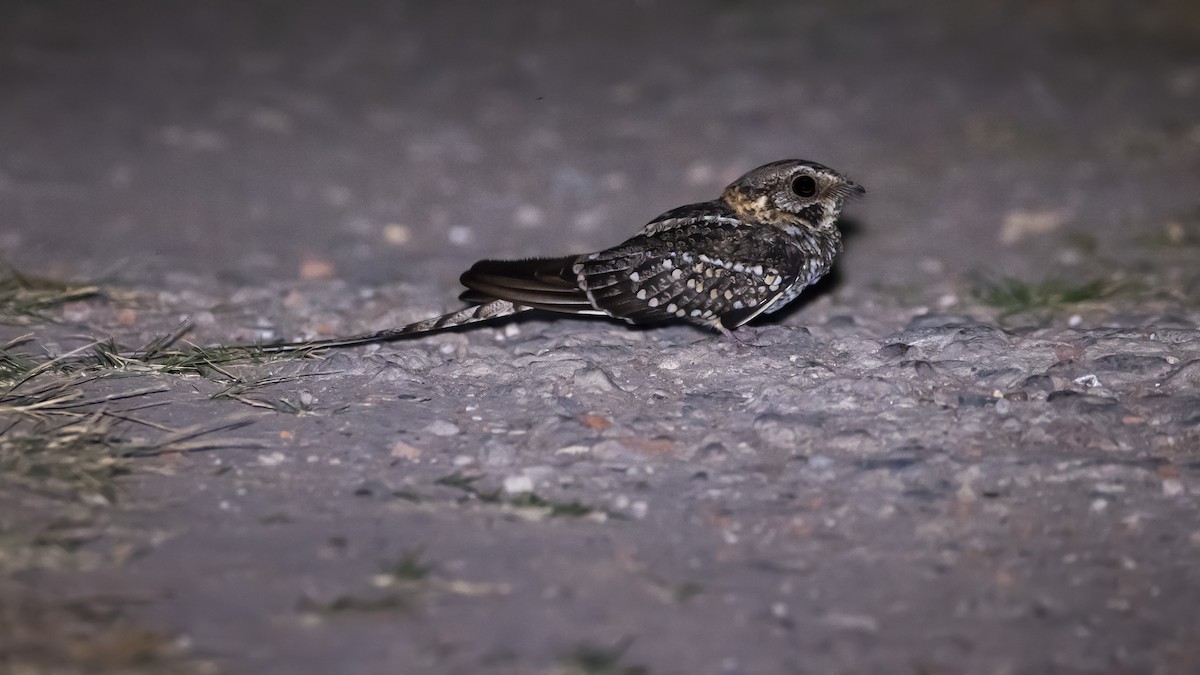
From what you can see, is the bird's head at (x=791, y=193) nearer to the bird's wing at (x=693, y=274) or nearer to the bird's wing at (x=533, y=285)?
the bird's wing at (x=693, y=274)

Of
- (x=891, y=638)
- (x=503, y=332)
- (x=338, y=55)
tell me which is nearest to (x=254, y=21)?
(x=338, y=55)

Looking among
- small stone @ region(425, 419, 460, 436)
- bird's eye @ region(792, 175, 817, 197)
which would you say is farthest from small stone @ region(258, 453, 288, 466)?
bird's eye @ region(792, 175, 817, 197)

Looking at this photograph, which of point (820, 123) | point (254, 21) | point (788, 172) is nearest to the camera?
point (788, 172)

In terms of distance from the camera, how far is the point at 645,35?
848cm

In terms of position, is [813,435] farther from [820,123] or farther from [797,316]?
[820,123]

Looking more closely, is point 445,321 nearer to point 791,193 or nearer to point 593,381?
point 593,381

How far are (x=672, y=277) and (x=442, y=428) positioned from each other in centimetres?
100

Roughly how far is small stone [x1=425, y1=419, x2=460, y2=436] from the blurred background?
153cm

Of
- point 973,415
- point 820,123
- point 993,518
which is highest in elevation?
point 820,123

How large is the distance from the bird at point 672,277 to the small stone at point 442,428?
23.1 inches

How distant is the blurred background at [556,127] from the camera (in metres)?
5.16

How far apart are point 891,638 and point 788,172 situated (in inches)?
80.4

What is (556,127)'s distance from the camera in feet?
22.0

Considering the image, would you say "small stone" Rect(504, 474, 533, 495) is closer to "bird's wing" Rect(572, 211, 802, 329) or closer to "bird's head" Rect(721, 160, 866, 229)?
"bird's wing" Rect(572, 211, 802, 329)
